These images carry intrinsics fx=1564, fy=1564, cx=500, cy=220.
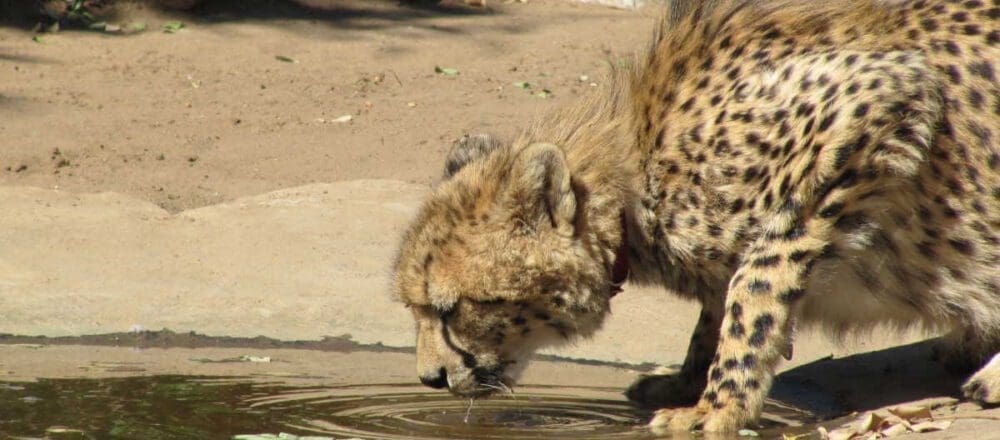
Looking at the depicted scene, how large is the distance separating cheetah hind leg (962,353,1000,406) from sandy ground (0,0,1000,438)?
0.06m

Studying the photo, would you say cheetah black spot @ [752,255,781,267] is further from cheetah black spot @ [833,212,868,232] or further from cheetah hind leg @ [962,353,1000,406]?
cheetah hind leg @ [962,353,1000,406]

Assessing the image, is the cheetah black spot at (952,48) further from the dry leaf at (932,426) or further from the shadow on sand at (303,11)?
the shadow on sand at (303,11)

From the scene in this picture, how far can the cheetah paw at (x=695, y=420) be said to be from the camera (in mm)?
4668

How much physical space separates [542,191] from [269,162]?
523cm

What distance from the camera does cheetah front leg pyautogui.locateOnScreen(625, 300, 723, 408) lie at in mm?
5516

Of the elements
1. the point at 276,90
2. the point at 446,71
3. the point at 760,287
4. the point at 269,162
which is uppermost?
the point at 446,71

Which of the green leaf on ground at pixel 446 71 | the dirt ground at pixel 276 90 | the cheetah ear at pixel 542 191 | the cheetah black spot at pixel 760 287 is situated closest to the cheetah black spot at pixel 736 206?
the cheetah black spot at pixel 760 287

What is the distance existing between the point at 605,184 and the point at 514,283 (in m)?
0.44

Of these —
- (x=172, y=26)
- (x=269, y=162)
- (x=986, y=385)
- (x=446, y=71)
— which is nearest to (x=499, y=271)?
(x=986, y=385)

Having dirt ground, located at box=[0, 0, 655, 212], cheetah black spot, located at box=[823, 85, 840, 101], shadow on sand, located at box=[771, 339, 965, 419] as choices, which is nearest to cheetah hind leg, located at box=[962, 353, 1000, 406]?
shadow on sand, located at box=[771, 339, 965, 419]

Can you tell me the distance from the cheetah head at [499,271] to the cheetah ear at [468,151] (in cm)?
12

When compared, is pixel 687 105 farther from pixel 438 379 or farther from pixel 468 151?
pixel 438 379

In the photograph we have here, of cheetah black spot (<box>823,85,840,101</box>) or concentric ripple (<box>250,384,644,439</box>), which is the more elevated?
cheetah black spot (<box>823,85,840,101</box>)

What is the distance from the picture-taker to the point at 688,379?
5.65 metres
